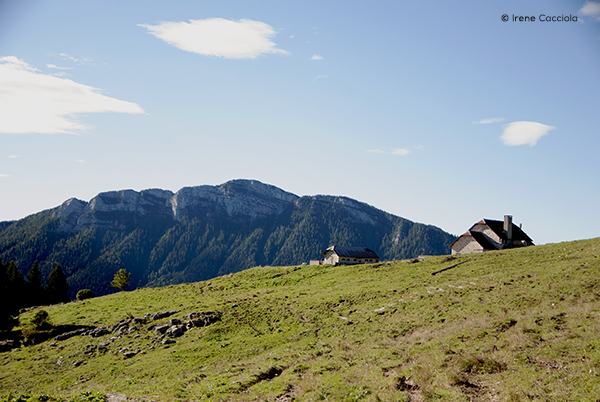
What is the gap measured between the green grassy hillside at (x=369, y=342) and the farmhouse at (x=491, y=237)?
16.9 metres

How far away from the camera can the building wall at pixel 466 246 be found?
234ft

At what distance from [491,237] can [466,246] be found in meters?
5.90

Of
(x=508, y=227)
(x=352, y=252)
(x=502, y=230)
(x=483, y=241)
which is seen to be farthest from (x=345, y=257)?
(x=508, y=227)

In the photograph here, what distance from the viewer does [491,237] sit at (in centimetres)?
7450

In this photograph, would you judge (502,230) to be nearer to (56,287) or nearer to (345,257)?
(345,257)

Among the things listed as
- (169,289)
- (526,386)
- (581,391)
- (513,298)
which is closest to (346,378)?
(526,386)

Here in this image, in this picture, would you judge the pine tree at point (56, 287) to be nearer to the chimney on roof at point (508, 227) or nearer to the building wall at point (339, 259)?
the building wall at point (339, 259)

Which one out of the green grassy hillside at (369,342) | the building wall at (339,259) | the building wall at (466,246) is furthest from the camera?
the building wall at (339,259)

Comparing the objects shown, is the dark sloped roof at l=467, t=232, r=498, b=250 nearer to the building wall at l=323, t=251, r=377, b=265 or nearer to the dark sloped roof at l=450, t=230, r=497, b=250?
the dark sloped roof at l=450, t=230, r=497, b=250

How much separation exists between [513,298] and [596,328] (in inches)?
390

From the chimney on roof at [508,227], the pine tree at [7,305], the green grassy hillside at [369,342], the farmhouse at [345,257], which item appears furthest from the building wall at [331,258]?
the pine tree at [7,305]

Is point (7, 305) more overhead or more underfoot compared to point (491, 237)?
more underfoot

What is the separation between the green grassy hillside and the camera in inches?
666

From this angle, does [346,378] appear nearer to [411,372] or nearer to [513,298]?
[411,372]
